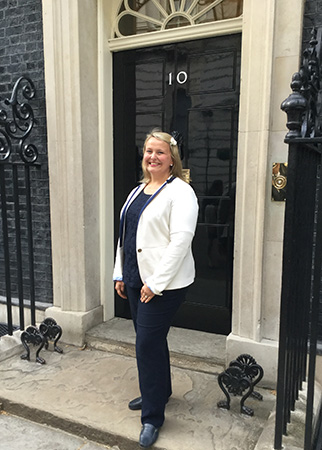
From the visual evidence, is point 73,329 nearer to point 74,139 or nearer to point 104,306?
point 104,306

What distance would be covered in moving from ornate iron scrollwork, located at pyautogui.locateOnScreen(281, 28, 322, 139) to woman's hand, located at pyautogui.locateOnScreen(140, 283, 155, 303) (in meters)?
1.11

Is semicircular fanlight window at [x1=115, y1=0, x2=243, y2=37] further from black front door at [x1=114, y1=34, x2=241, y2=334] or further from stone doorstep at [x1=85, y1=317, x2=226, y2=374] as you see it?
stone doorstep at [x1=85, y1=317, x2=226, y2=374]

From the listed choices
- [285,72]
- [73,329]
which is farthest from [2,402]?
[285,72]

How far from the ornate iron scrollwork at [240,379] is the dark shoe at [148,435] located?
1.88ft

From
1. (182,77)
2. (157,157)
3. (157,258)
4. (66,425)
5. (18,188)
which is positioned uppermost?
(182,77)

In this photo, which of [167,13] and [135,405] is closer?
[135,405]

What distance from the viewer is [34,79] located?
12.6 ft

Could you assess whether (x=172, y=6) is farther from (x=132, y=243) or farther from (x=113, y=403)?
(x=113, y=403)

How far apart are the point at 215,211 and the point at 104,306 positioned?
5.05ft

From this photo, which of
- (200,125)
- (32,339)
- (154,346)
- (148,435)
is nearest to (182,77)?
(200,125)

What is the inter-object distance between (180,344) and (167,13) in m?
3.03

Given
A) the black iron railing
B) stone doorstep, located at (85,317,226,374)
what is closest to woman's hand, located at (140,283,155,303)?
stone doorstep, located at (85,317,226,374)

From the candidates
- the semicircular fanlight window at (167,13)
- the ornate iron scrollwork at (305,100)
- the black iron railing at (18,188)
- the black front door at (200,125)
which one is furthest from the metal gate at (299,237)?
the black iron railing at (18,188)

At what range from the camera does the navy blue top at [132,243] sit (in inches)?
94.6
